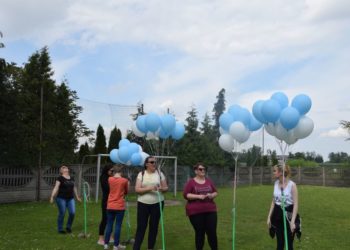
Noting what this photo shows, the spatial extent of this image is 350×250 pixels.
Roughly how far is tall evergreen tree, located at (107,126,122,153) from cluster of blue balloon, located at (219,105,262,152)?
768 inches

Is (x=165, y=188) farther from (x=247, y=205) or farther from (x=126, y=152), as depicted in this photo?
(x=247, y=205)

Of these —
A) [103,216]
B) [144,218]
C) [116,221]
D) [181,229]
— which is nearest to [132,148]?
[103,216]

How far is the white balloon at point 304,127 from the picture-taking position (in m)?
6.32

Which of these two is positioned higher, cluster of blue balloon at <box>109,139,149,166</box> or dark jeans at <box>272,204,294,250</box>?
cluster of blue balloon at <box>109,139,149,166</box>

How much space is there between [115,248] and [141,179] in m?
1.45

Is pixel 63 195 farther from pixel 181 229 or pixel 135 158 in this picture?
pixel 181 229

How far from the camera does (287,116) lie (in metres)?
6.22

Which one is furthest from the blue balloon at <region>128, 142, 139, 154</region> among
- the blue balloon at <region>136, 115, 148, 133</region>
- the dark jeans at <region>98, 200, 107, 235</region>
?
the dark jeans at <region>98, 200, 107, 235</region>

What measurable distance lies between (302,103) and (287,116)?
0.31m

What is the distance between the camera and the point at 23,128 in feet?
56.6

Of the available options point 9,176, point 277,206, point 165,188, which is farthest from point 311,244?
point 9,176

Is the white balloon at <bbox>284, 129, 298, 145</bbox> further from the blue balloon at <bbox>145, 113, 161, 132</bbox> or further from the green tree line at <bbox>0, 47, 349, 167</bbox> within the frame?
the green tree line at <bbox>0, 47, 349, 167</bbox>

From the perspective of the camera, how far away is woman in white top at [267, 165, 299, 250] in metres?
6.10

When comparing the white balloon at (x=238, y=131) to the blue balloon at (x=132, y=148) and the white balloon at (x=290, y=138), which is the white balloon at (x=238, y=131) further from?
the blue balloon at (x=132, y=148)
